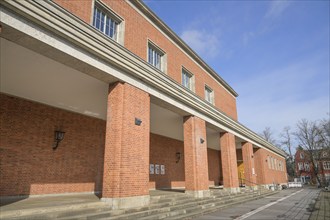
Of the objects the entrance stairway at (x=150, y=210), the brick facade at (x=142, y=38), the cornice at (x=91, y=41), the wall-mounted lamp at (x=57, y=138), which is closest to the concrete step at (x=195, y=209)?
the entrance stairway at (x=150, y=210)

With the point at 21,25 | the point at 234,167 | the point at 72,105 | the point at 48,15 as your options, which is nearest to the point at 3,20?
the point at 21,25

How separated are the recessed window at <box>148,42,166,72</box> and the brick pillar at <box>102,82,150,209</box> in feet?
10.1

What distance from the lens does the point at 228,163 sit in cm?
1599

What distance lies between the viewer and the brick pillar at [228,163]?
51.6 feet

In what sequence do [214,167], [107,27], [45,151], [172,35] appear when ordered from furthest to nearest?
[214,167] → [172,35] → [45,151] → [107,27]

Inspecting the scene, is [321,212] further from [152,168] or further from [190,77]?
[190,77]

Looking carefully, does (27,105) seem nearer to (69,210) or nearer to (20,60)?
(20,60)

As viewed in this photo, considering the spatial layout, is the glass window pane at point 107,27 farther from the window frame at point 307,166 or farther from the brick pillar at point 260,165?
the window frame at point 307,166

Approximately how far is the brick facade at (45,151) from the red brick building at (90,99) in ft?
0.12

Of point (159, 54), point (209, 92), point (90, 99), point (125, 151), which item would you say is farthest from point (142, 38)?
point (209, 92)

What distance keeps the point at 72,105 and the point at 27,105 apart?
1668mm

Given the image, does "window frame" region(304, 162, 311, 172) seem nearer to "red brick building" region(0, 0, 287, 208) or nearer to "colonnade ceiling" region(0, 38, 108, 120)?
"red brick building" region(0, 0, 287, 208)

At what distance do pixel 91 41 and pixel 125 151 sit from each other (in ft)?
11.6

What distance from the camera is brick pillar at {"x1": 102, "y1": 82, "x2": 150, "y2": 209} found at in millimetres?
7242
